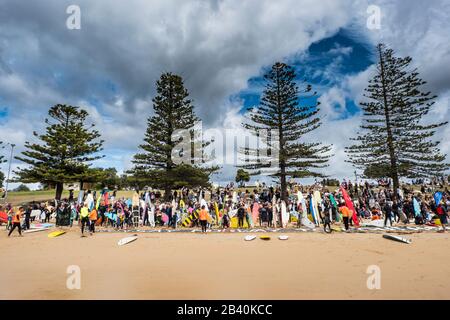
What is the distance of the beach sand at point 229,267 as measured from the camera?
6035mm

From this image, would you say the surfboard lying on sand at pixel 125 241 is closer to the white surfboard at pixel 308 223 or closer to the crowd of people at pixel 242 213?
the crowd of people at pixel 242 213

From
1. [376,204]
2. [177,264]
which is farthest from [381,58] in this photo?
[177,264]

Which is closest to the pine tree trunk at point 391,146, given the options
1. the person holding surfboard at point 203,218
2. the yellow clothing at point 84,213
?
the person holding surfboard at point 203,218

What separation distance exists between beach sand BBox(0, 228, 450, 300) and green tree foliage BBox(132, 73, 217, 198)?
16112mm

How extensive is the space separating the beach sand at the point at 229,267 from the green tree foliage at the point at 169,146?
16.1m

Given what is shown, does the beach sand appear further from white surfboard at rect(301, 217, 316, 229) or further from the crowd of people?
the crowd of people

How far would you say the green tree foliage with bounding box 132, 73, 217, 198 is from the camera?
2856 centimetres

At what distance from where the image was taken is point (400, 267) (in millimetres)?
7551

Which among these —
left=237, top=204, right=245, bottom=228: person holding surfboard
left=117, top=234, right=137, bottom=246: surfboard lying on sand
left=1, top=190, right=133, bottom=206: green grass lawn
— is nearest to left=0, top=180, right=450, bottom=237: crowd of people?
left=237, top=204, right=245, bottom=228: person holding surfboard

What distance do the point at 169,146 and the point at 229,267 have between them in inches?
874

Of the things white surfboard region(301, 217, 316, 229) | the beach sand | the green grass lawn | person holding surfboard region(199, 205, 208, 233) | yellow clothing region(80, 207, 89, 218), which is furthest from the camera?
the green grass lawn
